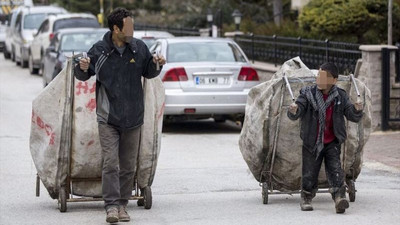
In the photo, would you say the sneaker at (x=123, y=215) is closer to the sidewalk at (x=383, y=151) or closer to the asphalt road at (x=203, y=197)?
the asphalt road at (x=203, y=197)

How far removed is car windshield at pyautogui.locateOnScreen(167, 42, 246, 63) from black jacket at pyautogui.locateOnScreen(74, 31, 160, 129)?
8235 millimetres

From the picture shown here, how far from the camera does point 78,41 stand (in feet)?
77.2

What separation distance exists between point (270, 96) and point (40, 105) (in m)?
2.15

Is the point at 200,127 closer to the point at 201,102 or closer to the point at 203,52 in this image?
the point at 203,52

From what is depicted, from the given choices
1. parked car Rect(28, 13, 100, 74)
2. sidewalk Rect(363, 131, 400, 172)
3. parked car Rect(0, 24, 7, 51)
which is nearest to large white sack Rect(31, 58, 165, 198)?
sidewalk Rect(363, 131, 400, 172)

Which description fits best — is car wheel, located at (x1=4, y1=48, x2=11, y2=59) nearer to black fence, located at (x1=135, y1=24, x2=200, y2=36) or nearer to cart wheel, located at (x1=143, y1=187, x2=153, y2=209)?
black fence, located at (x1=135, y1=24, x2=200, y2=36)

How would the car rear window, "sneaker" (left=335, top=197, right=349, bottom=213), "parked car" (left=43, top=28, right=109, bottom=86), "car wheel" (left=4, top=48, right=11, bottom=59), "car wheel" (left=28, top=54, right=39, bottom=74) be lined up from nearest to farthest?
"sneaker" (left=335, top=197, right=349, bottom=213) < "parked car" (left=43, top=28, right=109, bottom=86) < the car rear window < "car wheel" (left=28, top=54, right=39, bottom=74) < "car wheel" (left=4, top=48, right=11, bottom=59)

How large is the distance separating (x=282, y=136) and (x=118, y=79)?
6.07ft

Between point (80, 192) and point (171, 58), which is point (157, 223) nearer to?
point (80, 192)

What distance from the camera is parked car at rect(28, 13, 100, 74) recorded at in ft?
98.0

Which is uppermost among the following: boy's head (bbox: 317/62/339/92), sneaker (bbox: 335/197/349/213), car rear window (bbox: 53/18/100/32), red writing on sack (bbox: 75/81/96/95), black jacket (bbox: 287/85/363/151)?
car rear window (bbox: 53/18/100/32)

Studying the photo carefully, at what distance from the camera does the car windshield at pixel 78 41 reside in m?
23.3

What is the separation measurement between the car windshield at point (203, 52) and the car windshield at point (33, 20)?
18252 mm

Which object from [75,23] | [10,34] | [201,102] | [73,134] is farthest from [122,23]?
[10,34]
